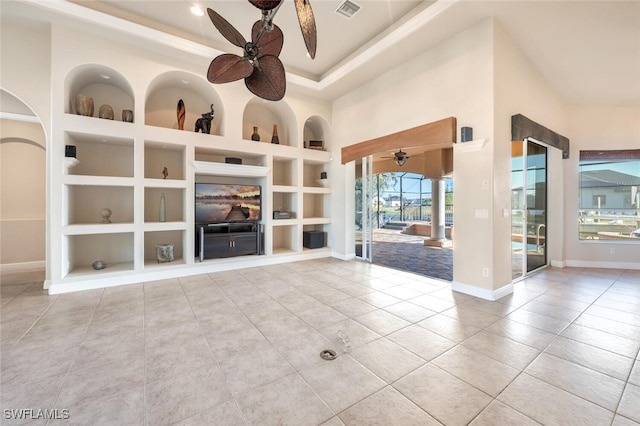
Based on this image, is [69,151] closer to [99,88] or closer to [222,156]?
[99,88]

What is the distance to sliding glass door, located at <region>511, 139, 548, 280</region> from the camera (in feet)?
15.6

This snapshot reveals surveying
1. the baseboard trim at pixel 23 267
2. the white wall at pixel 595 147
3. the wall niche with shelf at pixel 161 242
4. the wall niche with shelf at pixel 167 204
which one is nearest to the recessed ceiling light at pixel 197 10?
the wall niche with shelf at pixel 167 204

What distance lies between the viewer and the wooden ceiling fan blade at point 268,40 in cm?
231

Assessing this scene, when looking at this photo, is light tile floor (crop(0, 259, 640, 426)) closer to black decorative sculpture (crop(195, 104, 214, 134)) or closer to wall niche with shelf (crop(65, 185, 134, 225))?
wall niche with shelf (crop(65, 185, 134, 225))

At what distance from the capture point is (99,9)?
3.77 meters

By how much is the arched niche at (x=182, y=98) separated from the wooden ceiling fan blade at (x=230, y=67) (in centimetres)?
273

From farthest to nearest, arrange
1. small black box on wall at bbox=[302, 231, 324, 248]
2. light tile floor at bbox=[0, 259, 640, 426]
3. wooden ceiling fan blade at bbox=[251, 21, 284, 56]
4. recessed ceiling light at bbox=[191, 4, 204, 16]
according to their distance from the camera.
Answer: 1. small black box on wall at bbox=[302, 231, 324, 248]
2. recessed ceiling light at bbox=[191, 4, 204, 16]
3. wooden ceiling fan blade at bbox=[251, 21, 284, 56]
4. light tile floor at bbox=[0, 259, 640, 426]

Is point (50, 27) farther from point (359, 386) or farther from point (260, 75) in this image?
point (359, 386)

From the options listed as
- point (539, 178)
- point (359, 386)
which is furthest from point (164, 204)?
point (539, 178)

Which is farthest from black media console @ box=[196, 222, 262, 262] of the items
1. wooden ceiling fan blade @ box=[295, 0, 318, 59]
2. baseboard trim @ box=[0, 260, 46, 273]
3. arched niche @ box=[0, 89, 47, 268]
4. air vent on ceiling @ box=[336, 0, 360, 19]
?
air vent on ceiling @ box=[336, 0, 360, 19]

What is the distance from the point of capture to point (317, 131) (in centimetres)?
699

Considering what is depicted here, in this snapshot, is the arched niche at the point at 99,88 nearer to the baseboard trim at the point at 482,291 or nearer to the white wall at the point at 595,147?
the baseboard trim at the point at 482,291

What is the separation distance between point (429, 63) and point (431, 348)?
13.9ft

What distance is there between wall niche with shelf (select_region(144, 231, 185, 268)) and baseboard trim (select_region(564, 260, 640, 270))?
8.15m
